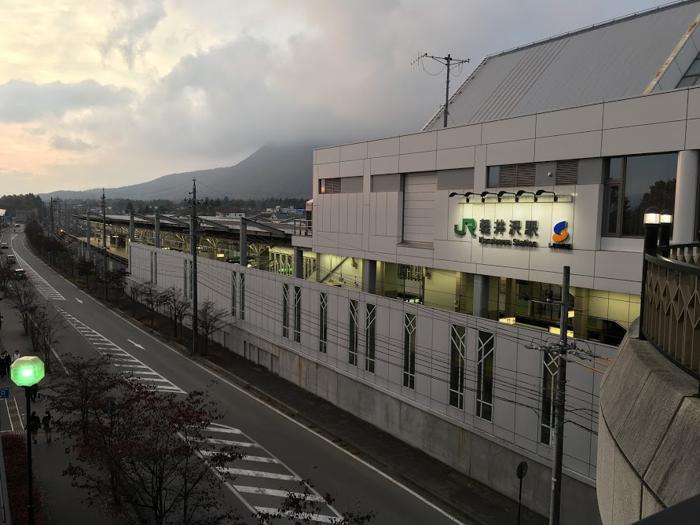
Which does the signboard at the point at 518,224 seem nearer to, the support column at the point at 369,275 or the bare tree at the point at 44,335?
the support column at the point at 369,275

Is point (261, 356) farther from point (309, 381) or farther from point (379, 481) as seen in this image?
point (379, 481)

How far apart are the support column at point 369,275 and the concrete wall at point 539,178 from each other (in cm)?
65

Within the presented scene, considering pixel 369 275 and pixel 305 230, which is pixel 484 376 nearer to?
pixel 369 275

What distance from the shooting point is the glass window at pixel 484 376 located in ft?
68.0

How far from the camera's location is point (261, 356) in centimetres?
3797

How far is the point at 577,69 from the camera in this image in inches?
1069

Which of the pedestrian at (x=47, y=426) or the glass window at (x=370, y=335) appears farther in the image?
the glass window at (x=370, y=335)

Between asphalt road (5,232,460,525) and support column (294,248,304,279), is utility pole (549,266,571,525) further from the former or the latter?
support column (294,248,304,279)

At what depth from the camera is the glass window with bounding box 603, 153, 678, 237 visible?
57.5 feet

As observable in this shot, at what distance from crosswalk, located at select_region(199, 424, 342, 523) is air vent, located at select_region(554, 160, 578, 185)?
13722mm

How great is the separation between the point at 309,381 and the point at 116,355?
15.7m

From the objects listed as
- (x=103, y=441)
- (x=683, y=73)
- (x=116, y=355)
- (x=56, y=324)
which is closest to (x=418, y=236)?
(x=683, y=73)

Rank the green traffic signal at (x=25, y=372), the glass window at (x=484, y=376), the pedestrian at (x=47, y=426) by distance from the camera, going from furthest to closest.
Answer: the pedestrian at (x=47, y=426) → the glass window at (x=484, y=376) → the green traffic signal at (x=25, y=372)

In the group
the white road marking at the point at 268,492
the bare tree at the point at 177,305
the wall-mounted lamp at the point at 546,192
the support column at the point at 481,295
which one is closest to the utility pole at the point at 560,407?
the wall-mounted lamp at the point at 546,192
